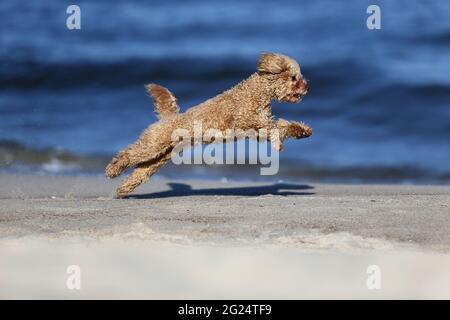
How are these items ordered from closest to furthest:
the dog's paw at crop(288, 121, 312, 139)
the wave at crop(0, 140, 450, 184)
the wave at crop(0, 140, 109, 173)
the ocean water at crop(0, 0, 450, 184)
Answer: the dog's paw at crop(288, 121, 312, 139), the wave at crop(0, 140, 450, 184), the wave at crop(0, 140, 109, 173), the ocean water at crop(0, 0, 450, 184)

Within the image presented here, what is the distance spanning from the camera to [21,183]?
9.65 meters

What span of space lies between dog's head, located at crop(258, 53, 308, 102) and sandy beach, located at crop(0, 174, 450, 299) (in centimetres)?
84

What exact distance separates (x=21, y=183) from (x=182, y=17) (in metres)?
8.84

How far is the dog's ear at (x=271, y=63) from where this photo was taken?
7.34 meters

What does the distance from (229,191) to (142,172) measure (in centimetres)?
146

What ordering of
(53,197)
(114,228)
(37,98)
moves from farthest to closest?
1. (37,98)
2. (53,197)
3. (114,228)

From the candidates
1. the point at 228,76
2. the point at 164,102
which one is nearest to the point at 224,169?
the point at 164,102

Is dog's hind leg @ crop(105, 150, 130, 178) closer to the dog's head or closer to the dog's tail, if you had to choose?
the dog's tail

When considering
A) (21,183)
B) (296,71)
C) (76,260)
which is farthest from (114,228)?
(21,183)

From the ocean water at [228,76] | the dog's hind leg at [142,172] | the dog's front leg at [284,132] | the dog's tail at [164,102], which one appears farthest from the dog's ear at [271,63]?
the ocean water at [228,76]

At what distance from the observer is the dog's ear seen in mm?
7336

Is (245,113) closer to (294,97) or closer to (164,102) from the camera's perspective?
(294,97)

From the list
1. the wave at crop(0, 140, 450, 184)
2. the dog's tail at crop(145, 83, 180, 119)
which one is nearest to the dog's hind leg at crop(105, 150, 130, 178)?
the dog's tail at crop(145, 83, 180, 119)

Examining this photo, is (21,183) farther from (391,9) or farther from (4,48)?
(391,9)
